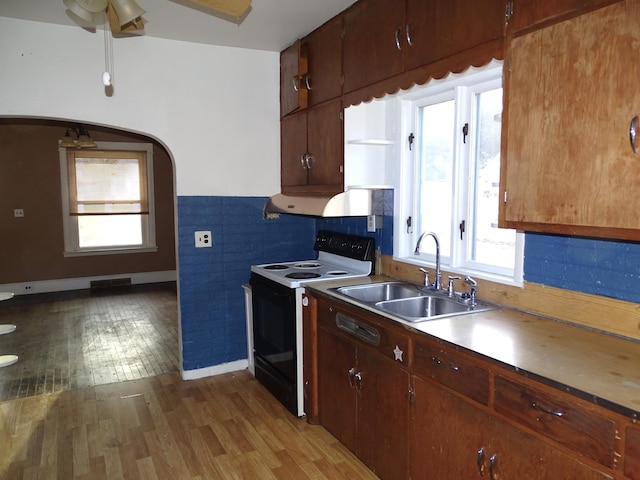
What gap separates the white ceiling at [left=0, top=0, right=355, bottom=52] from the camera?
2721 mm

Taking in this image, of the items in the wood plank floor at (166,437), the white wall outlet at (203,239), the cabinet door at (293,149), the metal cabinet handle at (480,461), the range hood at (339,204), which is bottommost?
the wood plank floor at (166,437)

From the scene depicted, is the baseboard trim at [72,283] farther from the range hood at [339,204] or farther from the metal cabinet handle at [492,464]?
the metal cabinet handle at [492,464]

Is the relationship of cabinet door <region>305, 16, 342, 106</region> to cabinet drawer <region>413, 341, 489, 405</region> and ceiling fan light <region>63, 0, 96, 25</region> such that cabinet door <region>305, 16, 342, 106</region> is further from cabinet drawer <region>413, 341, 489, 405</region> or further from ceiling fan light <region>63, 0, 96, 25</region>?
cabinet drawer <region>413, 341, 489, 405</region>

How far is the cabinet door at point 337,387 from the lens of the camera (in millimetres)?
2533

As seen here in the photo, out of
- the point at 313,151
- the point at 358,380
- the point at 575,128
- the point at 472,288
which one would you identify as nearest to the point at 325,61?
the point at 313,151

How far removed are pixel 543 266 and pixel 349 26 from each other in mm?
1725

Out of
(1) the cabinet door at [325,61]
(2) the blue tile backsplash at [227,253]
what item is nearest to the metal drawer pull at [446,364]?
(2) the blue tile backsplash at [227,253]

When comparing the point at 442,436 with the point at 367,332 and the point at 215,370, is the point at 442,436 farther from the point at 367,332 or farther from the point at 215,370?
the point at 215,370

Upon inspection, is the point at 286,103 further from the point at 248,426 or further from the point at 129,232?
the point at 129,232

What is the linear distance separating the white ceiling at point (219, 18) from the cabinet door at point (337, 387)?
189 centimetres

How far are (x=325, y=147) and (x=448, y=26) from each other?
1.20 meters

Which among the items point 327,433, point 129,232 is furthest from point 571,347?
point 129,232

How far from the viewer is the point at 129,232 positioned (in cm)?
733

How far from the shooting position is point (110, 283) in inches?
283
